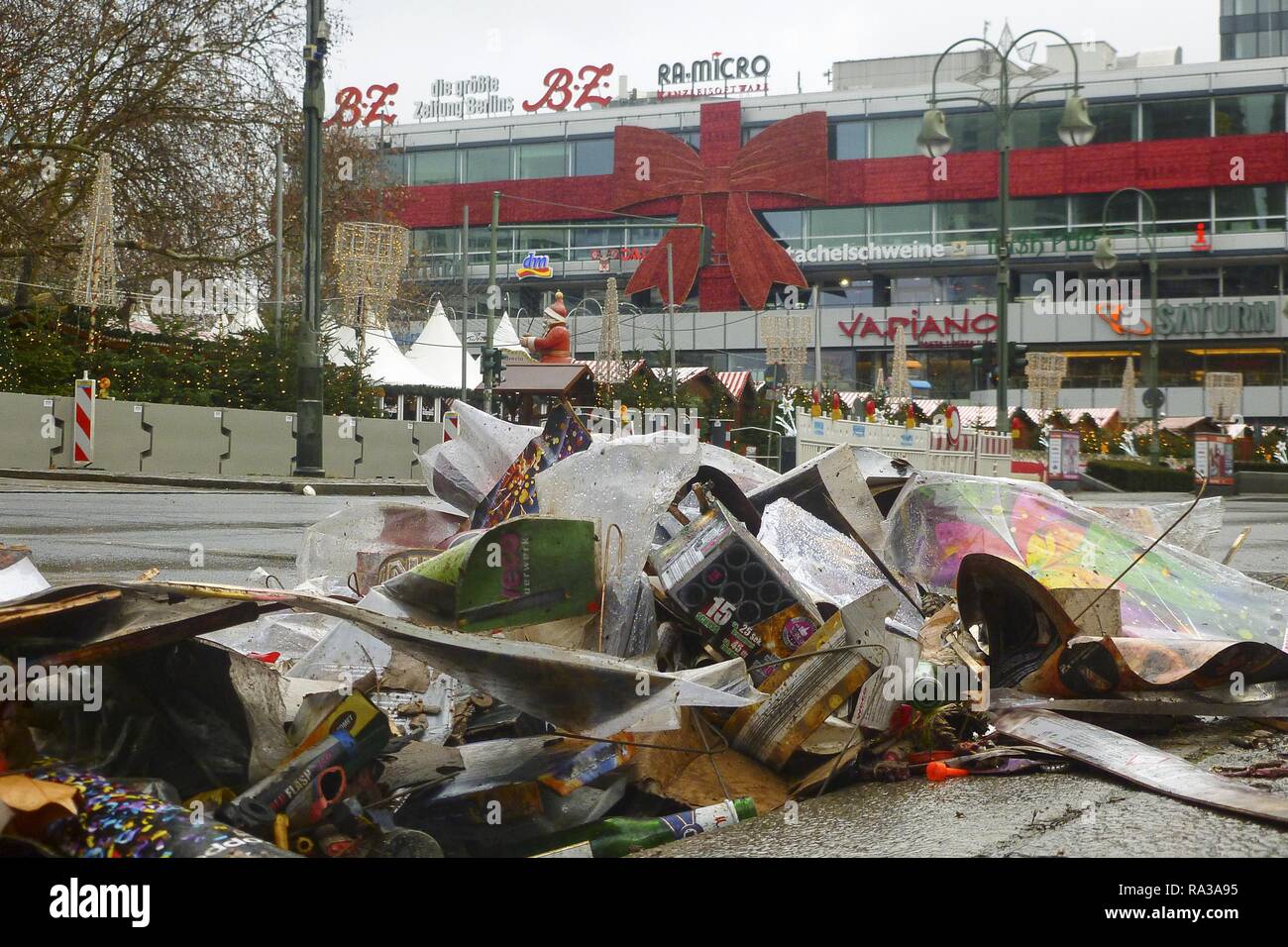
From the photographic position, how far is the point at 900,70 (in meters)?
58.3

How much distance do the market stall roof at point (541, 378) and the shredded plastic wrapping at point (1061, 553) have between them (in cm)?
898

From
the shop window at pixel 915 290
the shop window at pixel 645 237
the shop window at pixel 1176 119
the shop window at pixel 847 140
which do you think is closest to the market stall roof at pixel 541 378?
the shop window at pixel 915 290

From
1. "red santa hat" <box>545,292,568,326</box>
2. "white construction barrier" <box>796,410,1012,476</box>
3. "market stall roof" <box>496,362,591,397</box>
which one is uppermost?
"red santa hat" <box>545,292,568,326</box>

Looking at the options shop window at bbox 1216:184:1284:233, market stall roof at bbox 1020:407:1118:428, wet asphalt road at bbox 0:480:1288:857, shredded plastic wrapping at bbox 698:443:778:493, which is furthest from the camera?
shop window at bbox 1216:184:1284:233

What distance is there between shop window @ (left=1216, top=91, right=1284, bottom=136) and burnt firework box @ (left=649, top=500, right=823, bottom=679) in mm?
54358

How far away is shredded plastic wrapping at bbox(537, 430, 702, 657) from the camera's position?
11.1ft

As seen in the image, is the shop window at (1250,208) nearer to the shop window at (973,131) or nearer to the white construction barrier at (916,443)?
the shop window at (973,131)

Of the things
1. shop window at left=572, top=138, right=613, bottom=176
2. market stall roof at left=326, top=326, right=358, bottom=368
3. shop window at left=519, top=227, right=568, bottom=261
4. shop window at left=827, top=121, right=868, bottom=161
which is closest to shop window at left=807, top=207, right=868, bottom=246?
shop window at left=827, top=121, right=868, bottom=161

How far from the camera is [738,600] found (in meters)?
3.39

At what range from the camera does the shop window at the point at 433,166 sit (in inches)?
2378

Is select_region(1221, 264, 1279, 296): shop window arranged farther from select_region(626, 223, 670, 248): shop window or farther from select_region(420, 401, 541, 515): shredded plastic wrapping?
select_region(420, 401, 541, 515): shredded plastic wrapping
